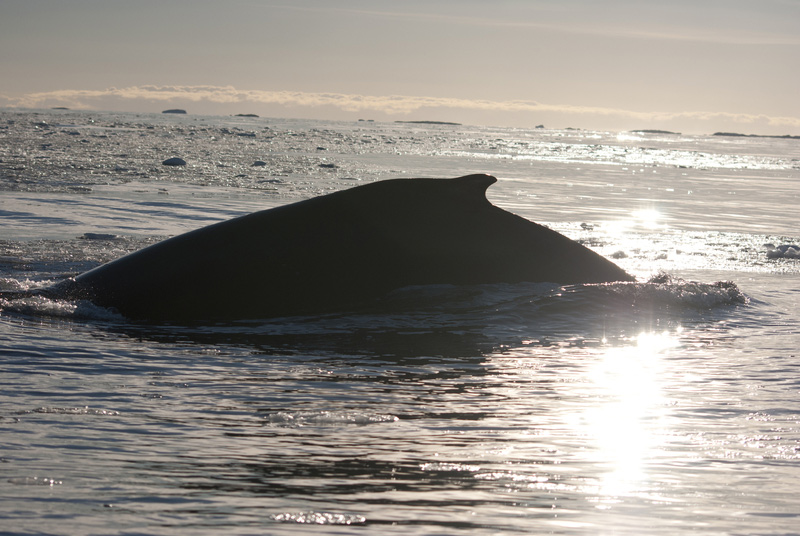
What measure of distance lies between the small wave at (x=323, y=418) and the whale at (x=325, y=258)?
293 centimetres

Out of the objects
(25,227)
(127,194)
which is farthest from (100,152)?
(25,227)

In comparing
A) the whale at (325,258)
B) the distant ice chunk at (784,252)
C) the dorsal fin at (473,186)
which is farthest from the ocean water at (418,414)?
the distant ice chunk at (784,252)

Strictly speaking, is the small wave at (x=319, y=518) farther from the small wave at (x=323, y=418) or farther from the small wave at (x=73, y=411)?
the small wave at (x=73, y=411)

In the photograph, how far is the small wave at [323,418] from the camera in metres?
4.73

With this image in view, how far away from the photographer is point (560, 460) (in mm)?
4113

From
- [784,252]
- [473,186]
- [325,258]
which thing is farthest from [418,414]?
A: [784,252]

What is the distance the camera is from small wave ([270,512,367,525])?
3.18 meters

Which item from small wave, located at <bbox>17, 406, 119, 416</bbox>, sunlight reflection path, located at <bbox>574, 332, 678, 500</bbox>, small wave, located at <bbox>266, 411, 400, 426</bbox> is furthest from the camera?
small wave, located at <bbox>266, 411, 400, 426</bbox>

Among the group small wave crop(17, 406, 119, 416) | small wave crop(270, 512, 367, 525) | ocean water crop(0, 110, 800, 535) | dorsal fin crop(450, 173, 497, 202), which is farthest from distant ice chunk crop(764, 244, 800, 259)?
small wave crop(270, 512, 367, 525)

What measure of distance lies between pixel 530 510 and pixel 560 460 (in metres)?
0.76

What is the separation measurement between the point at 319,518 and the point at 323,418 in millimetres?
1615

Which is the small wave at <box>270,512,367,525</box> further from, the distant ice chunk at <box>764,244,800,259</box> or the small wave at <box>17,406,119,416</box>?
the distant ice chunk at <box>764,244,800,259</box>

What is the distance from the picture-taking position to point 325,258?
8023 mm

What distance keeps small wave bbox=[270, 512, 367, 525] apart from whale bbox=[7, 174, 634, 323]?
454 centimetres
